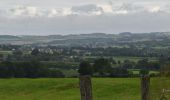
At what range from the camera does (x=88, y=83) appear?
10391 mm

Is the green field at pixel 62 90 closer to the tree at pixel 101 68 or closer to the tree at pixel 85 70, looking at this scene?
the tree at pixel 85 70

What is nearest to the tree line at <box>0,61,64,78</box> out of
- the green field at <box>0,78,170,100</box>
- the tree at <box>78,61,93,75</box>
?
the tree at <box>78,61,93,75</box>

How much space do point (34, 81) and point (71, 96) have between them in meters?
7.64

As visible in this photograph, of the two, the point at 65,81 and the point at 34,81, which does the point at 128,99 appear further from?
the point at 34,81

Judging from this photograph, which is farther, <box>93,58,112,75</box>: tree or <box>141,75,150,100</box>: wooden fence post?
<box>93,58,112,75</box>: tree

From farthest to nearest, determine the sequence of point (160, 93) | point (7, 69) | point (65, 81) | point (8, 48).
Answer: point (8, 48) < point (7, 69) < point (65, 81) < point (160, 93)

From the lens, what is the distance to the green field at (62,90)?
24828 mm

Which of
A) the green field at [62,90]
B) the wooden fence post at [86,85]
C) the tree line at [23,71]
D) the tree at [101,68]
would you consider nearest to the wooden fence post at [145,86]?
the wooden fence post at [86,85]

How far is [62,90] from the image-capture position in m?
28.0

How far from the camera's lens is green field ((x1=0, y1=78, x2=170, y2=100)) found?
24828 mm

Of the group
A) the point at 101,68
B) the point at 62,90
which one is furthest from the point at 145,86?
the point at 101,68

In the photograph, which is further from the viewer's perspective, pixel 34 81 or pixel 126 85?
pixel 34 81

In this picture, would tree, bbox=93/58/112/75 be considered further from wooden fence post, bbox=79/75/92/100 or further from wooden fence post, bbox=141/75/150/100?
wooden fence post, bbox=79/75/92/100

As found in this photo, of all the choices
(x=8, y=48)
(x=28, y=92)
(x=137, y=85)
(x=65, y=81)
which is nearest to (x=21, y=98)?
(x=28, y=92)
